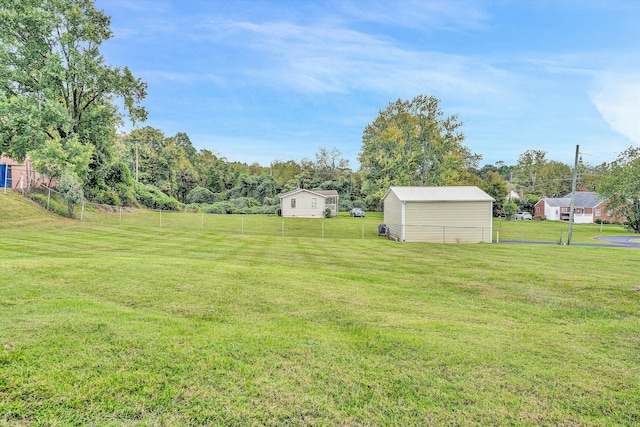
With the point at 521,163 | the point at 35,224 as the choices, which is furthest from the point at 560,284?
the point at 521,163

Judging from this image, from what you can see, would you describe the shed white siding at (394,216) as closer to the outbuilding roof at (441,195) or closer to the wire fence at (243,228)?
the wire fence at (243,228)

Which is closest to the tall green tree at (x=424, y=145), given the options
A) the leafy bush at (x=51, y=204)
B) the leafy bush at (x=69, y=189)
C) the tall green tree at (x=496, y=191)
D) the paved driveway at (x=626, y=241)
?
the tall green tree at (x=496, y=191)

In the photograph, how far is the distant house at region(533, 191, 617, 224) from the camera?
2028 inches

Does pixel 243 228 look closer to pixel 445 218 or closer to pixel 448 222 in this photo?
pixel 445 218

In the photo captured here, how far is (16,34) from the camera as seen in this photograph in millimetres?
22641

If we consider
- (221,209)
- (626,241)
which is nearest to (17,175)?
(221,209)

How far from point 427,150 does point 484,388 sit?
39.5 metres

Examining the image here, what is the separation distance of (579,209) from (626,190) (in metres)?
21.7

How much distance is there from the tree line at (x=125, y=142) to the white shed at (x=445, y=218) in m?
17.9

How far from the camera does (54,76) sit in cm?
2288

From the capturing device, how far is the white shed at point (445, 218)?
21203 millimetres

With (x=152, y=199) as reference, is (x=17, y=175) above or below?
above

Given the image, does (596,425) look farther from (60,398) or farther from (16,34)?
(16,34)

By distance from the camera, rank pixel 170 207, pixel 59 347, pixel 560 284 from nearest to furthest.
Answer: pixel 59 347, pixel 560 284, pixel 170 207
